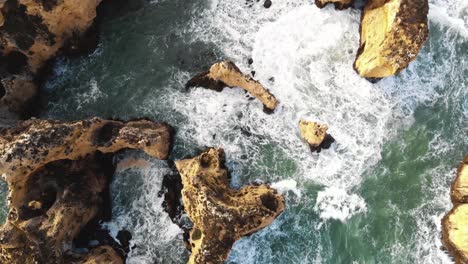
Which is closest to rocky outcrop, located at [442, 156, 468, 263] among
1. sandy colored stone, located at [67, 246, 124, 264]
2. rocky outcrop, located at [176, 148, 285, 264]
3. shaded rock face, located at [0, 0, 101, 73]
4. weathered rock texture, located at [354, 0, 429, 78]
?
weathered rock texture, located at [354, 0, 429, 78]

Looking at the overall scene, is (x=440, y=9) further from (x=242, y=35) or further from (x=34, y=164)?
(x=34, y=164)

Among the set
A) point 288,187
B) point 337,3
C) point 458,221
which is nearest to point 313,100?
point 288,187

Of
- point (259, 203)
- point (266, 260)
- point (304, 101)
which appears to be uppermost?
point (304, 101)

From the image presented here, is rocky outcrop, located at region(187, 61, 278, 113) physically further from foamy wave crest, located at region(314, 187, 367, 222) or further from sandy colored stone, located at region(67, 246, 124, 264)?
sandy colored stone, located at region(67, 246, 124, 264)

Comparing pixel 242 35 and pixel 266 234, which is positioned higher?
pixel 242 35

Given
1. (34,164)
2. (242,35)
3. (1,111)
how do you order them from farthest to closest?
(242,35)
(1,111)
(34,164)

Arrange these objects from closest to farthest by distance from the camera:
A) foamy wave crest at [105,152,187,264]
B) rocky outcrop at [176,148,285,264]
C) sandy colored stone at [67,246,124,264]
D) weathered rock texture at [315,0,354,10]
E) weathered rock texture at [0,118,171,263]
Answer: weathered rock texture at [0,118,171,263], rocky outcrop at [176,148,285,264], sandy colored stone at [67,246,124,264], foamy wave crest at [105,152,187,264], weathered rock texture at [315,0,354,10]

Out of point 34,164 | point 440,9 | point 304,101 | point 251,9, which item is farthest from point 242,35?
point 34,164
